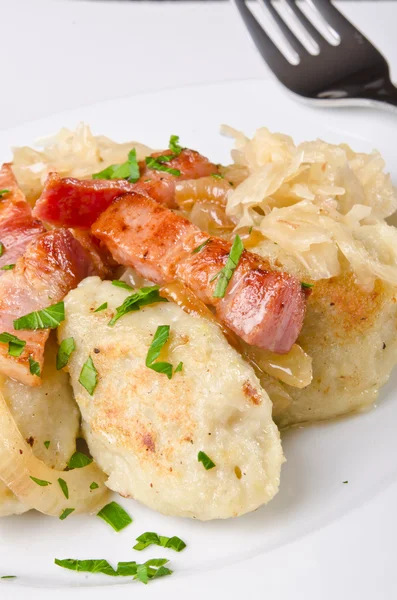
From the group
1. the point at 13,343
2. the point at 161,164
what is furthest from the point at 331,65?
the point at 13,343

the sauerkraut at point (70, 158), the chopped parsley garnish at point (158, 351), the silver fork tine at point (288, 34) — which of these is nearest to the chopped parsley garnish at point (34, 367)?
the chopped parsley garnish at point (158, 351)

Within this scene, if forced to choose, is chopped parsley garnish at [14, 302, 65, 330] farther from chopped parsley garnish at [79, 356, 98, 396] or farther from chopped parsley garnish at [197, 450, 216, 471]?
chopped parsley garnish at [197, 450, 216, 471]

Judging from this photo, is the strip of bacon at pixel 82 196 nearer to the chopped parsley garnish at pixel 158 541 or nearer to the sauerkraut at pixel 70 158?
the sauerkraut at pixel 70 158

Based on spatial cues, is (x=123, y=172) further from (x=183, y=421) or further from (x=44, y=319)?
(x=183, y=421)

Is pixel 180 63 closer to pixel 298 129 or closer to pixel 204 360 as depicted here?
pixel 298 129

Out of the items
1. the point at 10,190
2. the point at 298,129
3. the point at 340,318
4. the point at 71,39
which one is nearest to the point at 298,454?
the point at 340,318
